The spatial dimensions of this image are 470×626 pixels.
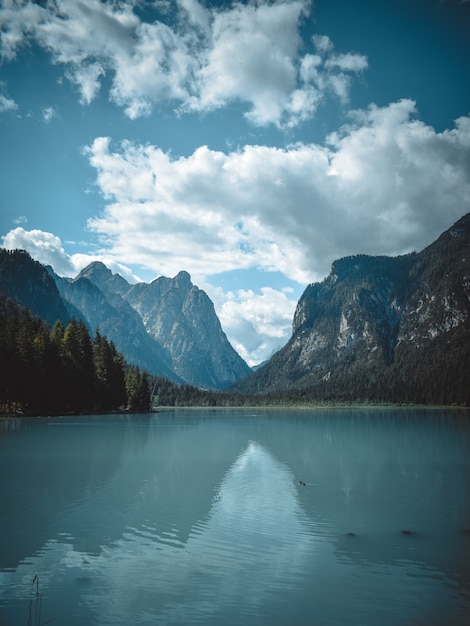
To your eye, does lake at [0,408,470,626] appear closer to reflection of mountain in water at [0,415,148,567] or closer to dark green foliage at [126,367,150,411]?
reflection of mountain in water at [0,415,148,567]

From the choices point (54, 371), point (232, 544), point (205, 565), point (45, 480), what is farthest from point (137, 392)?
point (205, 565)

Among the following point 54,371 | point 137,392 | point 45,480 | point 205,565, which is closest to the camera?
point 205,565

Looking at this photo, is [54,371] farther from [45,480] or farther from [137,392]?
[45,480]

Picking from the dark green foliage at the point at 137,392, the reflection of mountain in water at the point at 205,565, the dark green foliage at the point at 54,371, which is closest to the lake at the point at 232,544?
the reflection of mountain in water at the point at 205,565

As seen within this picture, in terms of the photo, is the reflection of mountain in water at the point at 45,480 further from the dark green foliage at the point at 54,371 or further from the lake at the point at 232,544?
the dark green foliage at the point at 54,371

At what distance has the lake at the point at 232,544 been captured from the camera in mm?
11820

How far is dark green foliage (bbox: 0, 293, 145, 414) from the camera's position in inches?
3479

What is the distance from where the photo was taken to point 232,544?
56.9ft

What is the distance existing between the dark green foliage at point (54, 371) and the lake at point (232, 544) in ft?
189

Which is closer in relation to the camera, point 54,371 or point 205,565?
point 205,565

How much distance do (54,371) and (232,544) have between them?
297 ft

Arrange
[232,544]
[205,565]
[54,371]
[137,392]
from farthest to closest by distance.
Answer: [137,392] < [54,371] < [232,544] < [205,565]

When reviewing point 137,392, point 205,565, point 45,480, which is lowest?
point 137,392

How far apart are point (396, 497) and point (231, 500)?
957 cm
